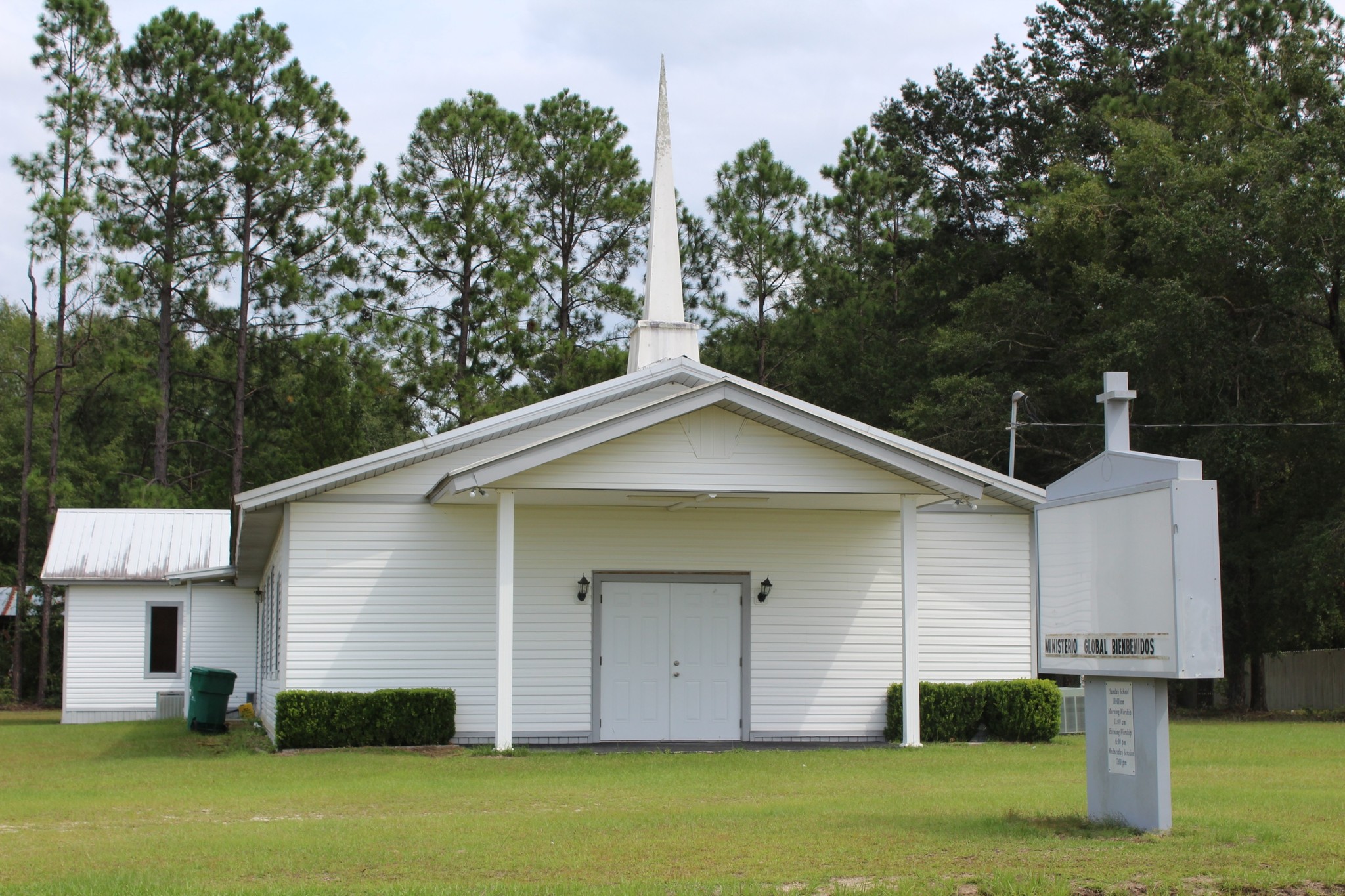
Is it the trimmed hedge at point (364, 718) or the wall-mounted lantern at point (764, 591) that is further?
the wall-mounted lantern at point (764, 591)

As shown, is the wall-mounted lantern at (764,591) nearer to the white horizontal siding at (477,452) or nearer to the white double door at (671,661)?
the white double door at (671,661)

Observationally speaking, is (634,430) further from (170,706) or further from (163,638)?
(163,638)

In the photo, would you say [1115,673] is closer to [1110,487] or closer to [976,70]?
[1110,487]

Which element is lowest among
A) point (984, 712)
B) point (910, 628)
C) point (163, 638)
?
point (984, 712)

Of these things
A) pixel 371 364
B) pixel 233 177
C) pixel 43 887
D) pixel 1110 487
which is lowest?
pixel 43 887

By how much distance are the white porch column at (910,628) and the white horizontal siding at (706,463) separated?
980 millimetres

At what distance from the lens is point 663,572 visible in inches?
720

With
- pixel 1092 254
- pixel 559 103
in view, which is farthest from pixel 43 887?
pixel 559 103

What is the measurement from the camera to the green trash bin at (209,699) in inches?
842

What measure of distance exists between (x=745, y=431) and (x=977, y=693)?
494 centimetres

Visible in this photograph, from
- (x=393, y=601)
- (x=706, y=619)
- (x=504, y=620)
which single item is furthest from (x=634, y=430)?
(x=393, y=601)

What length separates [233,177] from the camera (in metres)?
37.0

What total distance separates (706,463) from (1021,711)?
5542 mm

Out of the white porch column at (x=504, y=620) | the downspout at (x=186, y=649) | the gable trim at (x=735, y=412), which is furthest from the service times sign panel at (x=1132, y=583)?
the downspout at (x=186, y=649)
